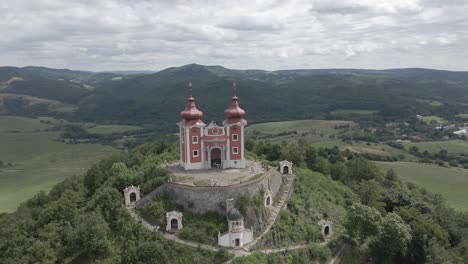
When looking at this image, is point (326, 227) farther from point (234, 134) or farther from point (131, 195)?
point (131, 195)

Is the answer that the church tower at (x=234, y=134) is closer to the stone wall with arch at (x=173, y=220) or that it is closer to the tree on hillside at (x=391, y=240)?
the stone wall with arch at (x=173, y=220)

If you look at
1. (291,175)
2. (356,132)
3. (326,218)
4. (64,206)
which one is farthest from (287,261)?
(356,132)

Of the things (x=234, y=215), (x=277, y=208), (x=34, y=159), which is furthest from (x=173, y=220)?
(x=34, y=159)

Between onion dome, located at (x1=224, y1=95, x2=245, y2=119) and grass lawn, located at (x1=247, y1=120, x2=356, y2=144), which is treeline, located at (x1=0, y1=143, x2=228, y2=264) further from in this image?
grass lawn, located at (x1=247, y1=120, x2=356, y2=144)

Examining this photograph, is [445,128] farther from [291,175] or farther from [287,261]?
[287,261]

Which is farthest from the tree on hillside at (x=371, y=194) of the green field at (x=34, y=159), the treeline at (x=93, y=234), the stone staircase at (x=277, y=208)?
the green field at (x=34, y=159)
